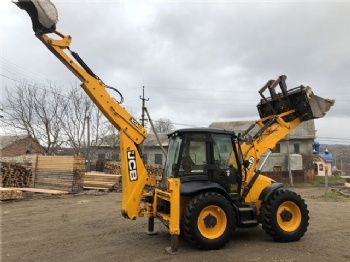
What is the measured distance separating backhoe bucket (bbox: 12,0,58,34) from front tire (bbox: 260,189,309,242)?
5.74 m

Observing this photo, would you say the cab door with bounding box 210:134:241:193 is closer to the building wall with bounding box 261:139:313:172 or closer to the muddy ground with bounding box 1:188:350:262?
the muddy ground with bounding box 1:188:350:262

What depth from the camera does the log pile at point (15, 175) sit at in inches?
703

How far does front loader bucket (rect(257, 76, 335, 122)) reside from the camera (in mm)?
8094

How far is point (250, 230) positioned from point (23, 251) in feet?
16.8

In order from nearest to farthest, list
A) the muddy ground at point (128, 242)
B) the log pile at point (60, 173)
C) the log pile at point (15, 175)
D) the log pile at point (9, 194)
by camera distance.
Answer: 1. the muddy ground at point (128, 242)
2. the log pile at point (9, 194)
3. the log pile at point (60, 173)
4. the log pile at point (15, 175)

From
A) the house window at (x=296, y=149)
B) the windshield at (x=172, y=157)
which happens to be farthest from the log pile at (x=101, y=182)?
the house window at (x=296, y=149)

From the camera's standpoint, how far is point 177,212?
6262mm

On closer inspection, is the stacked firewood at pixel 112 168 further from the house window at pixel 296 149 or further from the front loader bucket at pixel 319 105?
the house window at pixel 296 149

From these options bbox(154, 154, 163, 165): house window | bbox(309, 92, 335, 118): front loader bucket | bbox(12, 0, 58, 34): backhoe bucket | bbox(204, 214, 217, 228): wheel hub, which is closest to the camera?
bbox(12, 0, 58, 34): backhoe bucket

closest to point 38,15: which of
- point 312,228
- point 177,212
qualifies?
point 177,212

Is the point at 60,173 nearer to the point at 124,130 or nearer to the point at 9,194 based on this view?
the point at 9,194

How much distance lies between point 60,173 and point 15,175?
2.61 metres

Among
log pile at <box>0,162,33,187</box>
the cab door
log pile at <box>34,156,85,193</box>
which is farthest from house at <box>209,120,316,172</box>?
the cab door

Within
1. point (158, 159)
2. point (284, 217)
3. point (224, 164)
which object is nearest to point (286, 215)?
point (284, 217)
